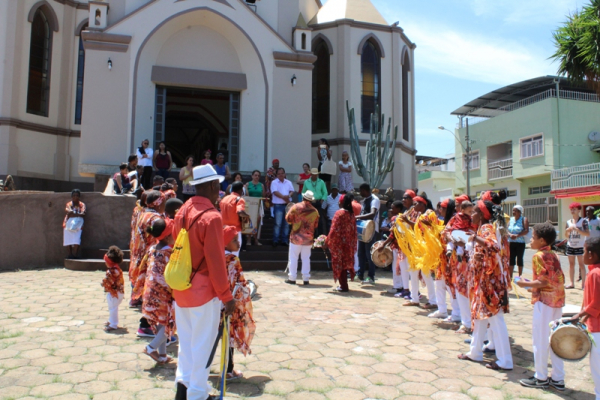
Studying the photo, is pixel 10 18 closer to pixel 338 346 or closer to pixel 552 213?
pixel 338 346

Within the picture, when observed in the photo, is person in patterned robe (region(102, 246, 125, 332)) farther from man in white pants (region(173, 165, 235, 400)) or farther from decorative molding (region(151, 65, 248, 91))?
decorative molding (region(151, 65, 248, 91))

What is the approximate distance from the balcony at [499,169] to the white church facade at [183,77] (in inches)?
621

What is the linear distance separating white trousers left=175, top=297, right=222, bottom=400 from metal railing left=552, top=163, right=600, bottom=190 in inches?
1017

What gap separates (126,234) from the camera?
11117mm

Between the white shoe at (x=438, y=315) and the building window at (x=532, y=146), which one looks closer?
the white shoe at (x=438, y=315)

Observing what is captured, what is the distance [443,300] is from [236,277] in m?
3.45

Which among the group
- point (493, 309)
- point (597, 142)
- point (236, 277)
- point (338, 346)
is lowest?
point (338, 346)

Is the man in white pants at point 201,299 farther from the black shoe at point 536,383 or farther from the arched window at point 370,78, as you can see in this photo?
the arched window at point 370,78

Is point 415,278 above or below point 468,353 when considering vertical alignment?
above

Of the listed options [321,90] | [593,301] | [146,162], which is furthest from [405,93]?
[593,301]

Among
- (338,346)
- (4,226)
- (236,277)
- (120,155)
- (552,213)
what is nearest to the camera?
(236,277)

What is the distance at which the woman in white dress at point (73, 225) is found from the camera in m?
10.5

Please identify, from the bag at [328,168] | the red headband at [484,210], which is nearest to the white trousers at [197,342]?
the red headband at [484,210]

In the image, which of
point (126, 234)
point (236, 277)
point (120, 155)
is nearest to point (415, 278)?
point (236, 277)
